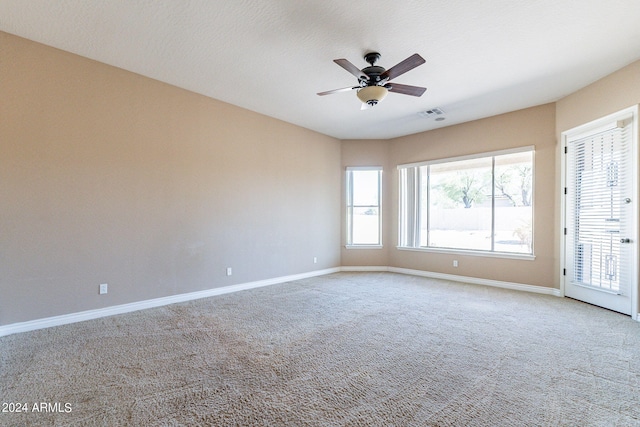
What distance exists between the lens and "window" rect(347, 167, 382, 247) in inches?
274

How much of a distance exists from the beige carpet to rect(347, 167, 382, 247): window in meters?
3.02

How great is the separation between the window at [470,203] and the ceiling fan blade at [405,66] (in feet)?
11.0

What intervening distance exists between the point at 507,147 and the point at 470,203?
3.97 ft

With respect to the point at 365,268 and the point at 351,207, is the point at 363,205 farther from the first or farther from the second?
the point at 365,268

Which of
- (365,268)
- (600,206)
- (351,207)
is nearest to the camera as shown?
(600,206)

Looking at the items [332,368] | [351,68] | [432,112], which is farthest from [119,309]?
[432,112]

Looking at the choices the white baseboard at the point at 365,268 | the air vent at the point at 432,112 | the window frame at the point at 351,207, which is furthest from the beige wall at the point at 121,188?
the air vent at the point at 432,112

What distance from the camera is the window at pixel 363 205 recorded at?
6.95 m

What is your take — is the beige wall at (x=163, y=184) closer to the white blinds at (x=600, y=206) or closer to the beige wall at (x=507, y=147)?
the beige wall at (x=507, y=147)

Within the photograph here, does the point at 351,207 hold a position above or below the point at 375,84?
below

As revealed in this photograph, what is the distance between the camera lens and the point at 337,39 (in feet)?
10.1

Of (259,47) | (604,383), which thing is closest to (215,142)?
(259,47)

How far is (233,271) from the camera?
493 centimetres

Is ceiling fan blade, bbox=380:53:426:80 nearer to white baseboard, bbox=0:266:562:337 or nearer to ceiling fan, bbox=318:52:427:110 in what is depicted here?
ceiling fan, bbox=318:52:427:110
